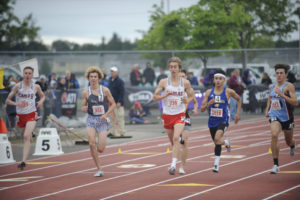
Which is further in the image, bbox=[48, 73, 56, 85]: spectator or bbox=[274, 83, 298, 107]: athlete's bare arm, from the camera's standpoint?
bbox=[48, 73, 56, 85]: spectator

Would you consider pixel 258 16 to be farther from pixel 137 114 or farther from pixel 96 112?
pixel 96 112

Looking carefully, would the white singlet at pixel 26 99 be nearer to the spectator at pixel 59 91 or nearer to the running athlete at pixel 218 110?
the running athlete at pixel 218 110

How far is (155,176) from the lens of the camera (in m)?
10.9

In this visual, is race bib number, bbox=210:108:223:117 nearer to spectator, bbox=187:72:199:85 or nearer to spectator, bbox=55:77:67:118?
spectator, bbox=55:77:67:118

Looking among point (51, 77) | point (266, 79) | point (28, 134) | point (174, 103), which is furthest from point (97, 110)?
point (266, 79)

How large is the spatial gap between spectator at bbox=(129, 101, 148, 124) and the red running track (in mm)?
6923

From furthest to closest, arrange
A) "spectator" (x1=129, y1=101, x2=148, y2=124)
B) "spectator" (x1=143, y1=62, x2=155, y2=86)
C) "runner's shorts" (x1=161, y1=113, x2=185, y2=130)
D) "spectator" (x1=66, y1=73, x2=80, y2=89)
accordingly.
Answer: "spectator" (x1=143, y1=62, x2=155, y2=86) < "spectator" (x1=66, y1=73, x2=80, y2=89) < "spectator" (x1=129, y1=101, x2=148, y2=124) < "runner's shorts" (x1=161, y1=113, x2=185, y2=130)

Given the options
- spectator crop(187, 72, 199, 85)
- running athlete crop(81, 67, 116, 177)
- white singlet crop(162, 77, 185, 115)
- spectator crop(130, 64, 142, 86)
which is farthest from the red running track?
spectator crop(130, 64, 142, 86)

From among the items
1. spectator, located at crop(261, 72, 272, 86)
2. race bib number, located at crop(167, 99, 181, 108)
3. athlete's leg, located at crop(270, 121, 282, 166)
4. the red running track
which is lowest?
the red running track

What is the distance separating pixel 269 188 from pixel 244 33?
30.6 meters

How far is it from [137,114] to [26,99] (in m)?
10.9

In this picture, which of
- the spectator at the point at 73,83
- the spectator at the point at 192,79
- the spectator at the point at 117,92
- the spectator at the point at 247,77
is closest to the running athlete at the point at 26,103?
the spectator at the point at 117,92

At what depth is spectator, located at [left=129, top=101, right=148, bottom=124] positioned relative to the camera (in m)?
23.3

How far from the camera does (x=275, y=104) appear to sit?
1104 centimetres
